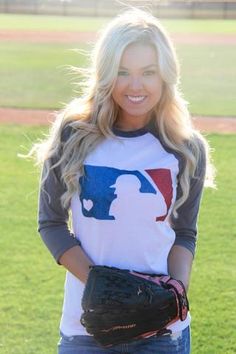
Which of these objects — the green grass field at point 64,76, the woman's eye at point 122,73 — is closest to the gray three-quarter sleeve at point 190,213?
the woman's eye at point 122,73

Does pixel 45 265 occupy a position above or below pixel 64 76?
above

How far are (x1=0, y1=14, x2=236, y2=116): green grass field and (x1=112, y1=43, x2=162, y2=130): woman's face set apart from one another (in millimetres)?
11139

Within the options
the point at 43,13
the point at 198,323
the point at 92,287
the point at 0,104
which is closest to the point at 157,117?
the point at 92,287

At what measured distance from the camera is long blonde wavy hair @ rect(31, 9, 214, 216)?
8.23 ft

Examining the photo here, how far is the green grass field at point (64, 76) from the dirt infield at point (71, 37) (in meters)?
1.63

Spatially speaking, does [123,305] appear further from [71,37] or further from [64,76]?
[71,37]

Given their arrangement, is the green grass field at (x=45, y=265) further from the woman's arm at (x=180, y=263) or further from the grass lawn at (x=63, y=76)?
the woman's arm at (x=180, y=263)

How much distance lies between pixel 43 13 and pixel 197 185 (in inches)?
2205

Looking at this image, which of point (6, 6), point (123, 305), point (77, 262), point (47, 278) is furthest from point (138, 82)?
point (6, 6)

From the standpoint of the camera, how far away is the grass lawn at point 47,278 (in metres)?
4.62

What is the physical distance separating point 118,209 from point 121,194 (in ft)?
0.17

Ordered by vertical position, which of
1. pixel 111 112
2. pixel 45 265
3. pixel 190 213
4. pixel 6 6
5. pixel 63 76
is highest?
pixel 111 112

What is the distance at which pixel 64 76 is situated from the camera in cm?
2002

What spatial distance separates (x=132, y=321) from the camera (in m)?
2.42
